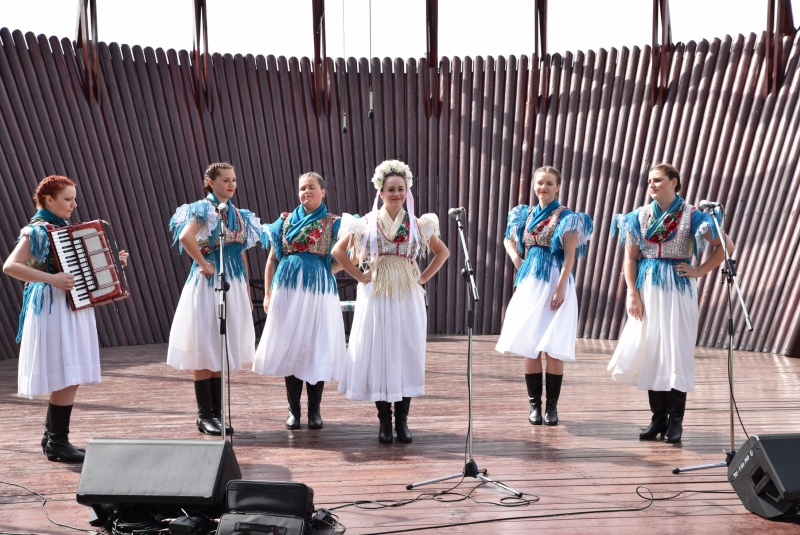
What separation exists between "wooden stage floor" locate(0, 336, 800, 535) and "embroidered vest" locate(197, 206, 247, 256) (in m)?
1.10

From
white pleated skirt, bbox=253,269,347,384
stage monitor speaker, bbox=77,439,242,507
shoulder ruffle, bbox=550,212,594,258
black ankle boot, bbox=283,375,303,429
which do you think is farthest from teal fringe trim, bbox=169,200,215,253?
shoulder ruffle, bbox=550,212,594,258

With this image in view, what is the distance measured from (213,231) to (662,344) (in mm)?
2643

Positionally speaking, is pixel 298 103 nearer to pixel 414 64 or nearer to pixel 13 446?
pixel 414 64

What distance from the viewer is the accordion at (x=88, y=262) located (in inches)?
178

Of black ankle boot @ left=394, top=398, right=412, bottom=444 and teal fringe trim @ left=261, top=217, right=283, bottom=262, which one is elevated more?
teal fringe trim @ left=261, top=217, right=283, bottom=262

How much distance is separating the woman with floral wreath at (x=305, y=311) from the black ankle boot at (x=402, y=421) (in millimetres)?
520

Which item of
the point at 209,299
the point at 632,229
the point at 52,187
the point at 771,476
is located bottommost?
the point at 771,476

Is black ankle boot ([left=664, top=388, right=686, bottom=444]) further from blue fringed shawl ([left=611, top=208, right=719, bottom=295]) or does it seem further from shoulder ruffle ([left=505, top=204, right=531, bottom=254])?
shoulder ruffle ([left=505, top=204, right=531, bottom=254])

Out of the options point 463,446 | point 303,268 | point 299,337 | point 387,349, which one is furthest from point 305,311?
point 463,446

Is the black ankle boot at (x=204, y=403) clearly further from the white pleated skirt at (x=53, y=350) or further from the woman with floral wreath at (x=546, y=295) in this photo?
the woman with floral wreath at (x=546, y=295)

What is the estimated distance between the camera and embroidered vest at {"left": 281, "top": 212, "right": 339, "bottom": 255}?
534 centimetres

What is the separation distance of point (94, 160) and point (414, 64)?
149 inches

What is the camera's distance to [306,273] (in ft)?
17.4

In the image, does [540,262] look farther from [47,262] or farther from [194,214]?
[47,262]
